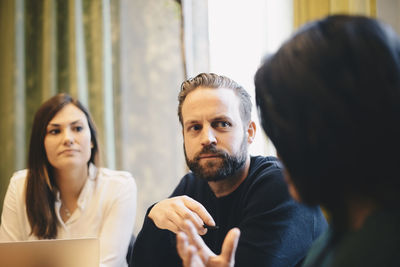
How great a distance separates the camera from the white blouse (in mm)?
1756

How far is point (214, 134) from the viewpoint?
1.34 metres

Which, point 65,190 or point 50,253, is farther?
point 65,190

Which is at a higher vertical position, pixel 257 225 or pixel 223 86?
pixel 223 86

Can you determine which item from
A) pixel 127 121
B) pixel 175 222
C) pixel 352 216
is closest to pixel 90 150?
pixel 127 121

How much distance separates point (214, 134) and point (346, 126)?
82 cm

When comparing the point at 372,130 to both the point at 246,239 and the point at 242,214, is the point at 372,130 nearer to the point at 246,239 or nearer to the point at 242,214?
the point at 246,239

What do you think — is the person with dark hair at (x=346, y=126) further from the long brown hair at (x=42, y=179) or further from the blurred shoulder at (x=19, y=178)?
the blurred shoulder at (x=19, y=178)

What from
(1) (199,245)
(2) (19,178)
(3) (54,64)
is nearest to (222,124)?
(1) (199,245)

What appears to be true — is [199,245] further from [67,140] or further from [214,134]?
[67,140]

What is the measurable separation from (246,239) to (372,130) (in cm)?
65

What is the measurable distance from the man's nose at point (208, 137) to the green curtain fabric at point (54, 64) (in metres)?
1.24

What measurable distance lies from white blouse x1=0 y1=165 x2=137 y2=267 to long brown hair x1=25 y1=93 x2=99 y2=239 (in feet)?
0.13

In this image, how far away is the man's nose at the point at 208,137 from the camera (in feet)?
4.33

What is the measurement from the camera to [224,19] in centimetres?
212
